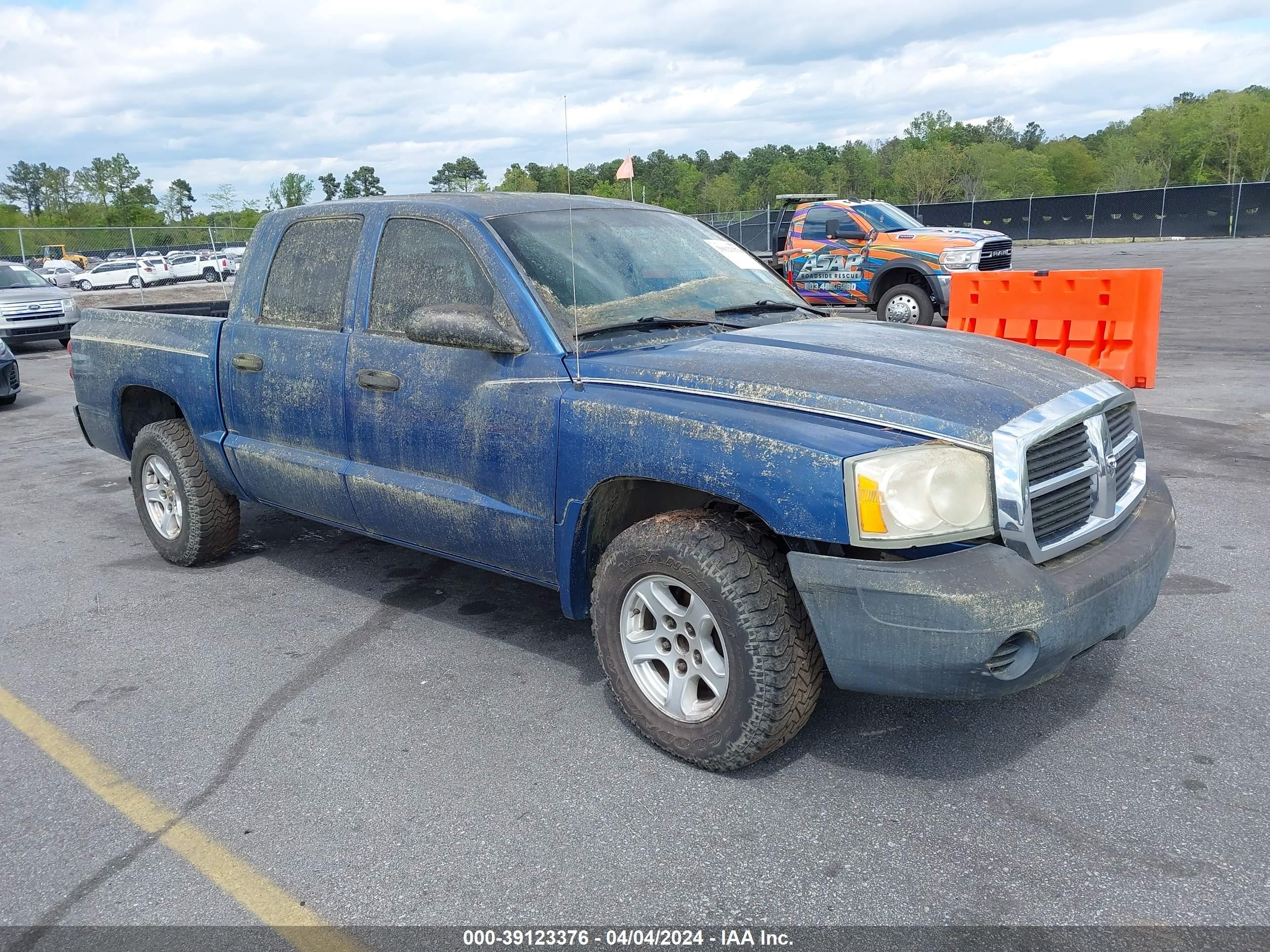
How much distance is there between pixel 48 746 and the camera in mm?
3641

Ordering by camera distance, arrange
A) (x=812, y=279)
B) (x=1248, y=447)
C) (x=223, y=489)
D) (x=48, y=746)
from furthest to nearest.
Answer: (x=812, y=279) < (x=1248, y=447) < (x=223, y=489) < (x=48, y=746)

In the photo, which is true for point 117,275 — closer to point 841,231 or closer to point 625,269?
point 841,231

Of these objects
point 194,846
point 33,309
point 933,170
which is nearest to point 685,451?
point 194,846

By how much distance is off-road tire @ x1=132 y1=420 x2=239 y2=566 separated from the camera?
5.32 metres

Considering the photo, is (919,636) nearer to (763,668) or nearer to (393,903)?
(763,668)

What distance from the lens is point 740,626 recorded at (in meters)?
3.04

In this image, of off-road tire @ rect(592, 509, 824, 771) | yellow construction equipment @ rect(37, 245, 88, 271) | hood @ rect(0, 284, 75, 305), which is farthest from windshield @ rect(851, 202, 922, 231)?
yellow construction equipment @ rect(37, 245, 88, 271)

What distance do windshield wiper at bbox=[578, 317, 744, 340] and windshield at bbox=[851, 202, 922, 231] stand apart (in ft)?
37.0

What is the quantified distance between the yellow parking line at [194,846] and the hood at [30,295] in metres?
15.3

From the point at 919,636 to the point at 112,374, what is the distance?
15.8 feet

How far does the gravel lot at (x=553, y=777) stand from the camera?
2711mm

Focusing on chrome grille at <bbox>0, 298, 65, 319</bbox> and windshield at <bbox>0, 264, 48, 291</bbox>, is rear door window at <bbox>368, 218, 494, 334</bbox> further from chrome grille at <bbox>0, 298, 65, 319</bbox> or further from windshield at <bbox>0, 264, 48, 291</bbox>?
windshield at <bbox>0, 264, 48, 291</bbox>

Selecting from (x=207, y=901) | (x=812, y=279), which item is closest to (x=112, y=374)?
(x=207, y=901)

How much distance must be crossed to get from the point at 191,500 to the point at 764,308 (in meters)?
3.12
